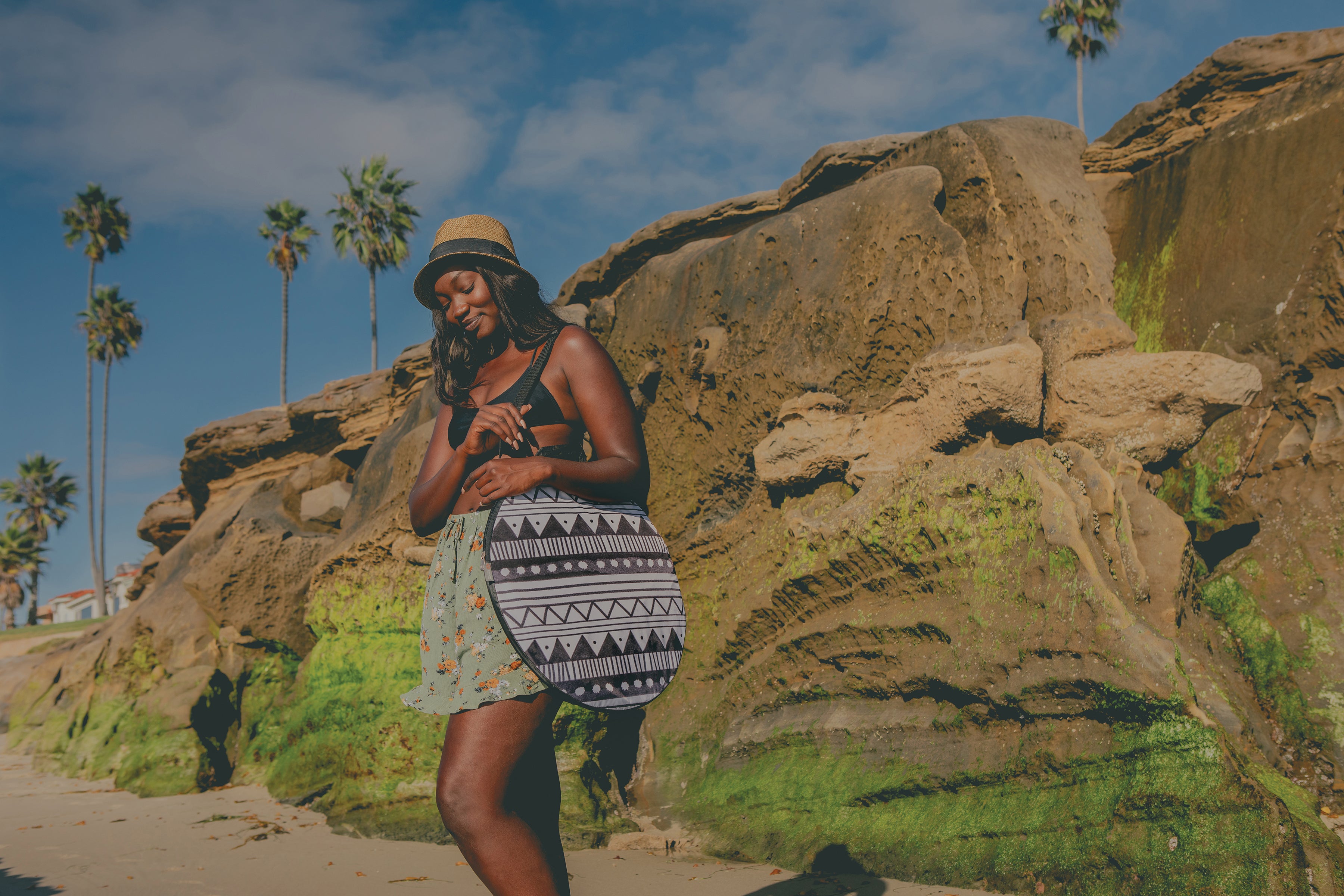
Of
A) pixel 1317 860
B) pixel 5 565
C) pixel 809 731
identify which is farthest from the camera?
pixel 5 565

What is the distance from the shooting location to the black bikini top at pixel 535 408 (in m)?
2.06

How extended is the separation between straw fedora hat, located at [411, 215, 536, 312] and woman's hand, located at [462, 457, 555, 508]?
1.73ft

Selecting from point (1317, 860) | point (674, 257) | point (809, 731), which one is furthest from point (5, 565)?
point (1317, 860)

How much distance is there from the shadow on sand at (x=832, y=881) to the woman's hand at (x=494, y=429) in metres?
2.99

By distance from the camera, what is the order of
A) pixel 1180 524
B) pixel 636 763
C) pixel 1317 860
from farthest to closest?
pixel 636 763
pixel 1180 524
pixel 1317 860

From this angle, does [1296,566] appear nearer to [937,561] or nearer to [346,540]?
[937,561]

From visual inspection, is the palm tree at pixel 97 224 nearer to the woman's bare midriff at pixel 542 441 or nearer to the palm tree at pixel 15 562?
the palm tree at pixel 15 562

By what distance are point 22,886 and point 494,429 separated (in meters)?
5.13

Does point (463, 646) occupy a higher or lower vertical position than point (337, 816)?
higher

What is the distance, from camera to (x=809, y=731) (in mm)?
4961

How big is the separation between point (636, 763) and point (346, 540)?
3613 mm

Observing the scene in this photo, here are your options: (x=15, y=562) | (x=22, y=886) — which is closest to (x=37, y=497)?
(x=15, y=562)

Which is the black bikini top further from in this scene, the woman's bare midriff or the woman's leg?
the woman's leg

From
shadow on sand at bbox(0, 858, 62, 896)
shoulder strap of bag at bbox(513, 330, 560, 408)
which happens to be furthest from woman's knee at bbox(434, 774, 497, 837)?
shadow on sand at bbox(0, 858, 62, 896)
